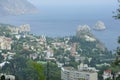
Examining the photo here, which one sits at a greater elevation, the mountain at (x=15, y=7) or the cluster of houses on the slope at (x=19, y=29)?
the mountain at (x=15, y=7)

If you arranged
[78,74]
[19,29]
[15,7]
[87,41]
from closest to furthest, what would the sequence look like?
[78,74] < [87,41] < [19,29] < [15,7]

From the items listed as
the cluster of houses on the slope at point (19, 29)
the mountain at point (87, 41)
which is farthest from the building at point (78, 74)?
the cluster of houses on the slope at point (19, 29)

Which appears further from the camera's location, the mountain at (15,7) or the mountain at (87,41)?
the mountain at (15,7)

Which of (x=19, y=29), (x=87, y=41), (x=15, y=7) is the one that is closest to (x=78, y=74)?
(x=87, y=41)

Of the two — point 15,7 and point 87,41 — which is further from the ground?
point 15,7

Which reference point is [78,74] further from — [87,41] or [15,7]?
[15,7]

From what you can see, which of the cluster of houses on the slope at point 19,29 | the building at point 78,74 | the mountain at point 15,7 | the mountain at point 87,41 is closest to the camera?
the building at point 78,74

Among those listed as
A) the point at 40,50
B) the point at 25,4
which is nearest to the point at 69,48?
the point at 40,50

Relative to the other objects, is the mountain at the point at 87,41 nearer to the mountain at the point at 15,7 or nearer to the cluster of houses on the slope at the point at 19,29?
the cluster of houses on the slope at the point at 19,29

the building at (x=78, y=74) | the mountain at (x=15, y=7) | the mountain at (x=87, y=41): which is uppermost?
the mountain at (x=15, y=7)
